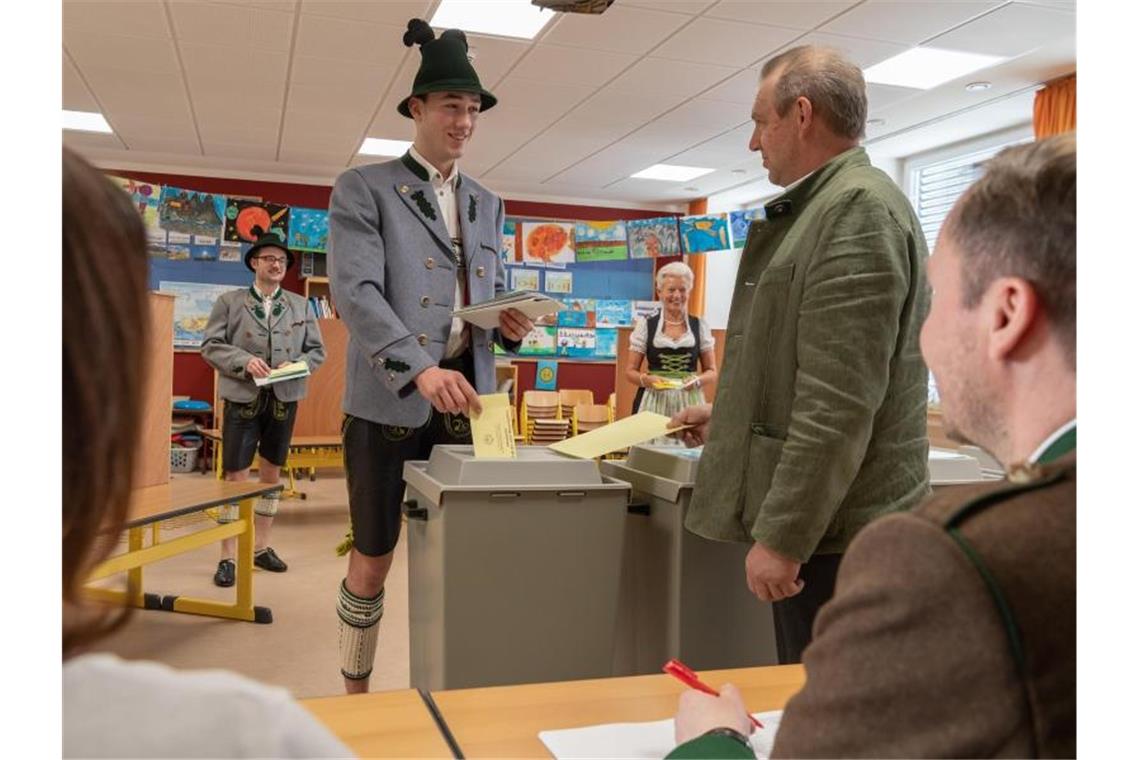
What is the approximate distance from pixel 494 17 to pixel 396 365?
134 inches

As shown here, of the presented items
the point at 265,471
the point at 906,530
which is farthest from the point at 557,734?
the point at 265,471

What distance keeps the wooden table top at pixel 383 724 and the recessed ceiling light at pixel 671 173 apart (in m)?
7.74

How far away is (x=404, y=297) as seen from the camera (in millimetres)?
2170

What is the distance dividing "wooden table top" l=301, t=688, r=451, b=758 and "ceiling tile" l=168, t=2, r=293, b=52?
14.9 feet

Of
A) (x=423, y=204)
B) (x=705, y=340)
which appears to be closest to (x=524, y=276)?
(x=705, y=340)

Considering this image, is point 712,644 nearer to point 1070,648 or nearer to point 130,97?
point 1070,648

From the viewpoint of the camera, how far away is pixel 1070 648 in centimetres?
56

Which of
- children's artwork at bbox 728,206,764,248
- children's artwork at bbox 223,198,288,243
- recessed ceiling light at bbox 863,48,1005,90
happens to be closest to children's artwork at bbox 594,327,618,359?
children's artwork at bbox 728,206,764,248

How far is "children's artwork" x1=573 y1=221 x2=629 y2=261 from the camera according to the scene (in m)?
9.18

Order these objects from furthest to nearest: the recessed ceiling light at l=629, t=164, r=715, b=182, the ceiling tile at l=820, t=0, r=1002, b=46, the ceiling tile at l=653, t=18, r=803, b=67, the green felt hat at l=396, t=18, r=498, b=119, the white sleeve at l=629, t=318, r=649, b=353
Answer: the recessed ceiling light at l=629, t=164, r=715, b=182
the white sleeve at l=629, t=318, r=649, b=353
the ceiling tile at l=653, t=18, r=803, b=67
the ceiling tile at l=820, t=0, r=1002, b=46
the green felt hat at l=396, t=18, r=498, b=119

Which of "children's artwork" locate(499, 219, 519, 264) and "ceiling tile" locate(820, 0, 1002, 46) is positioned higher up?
"ceiling tile" locate(820, 0, 1002, 46)

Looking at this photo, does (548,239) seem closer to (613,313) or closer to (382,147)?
(613,313)

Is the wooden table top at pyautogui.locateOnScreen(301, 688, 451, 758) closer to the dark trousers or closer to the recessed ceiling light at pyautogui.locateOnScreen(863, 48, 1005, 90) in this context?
the dark trousers

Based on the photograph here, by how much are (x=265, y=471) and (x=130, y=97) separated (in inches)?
141
